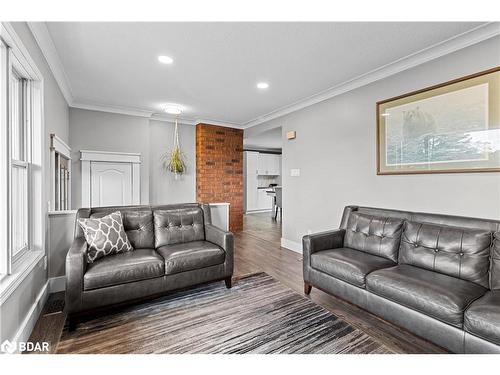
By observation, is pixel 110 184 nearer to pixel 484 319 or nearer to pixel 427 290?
pixel 427 290

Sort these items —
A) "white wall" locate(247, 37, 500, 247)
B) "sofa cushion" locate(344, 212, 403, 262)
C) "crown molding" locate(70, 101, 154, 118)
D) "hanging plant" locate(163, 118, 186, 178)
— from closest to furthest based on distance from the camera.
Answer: "white wall" locate(247, 37, 500, 247), "sofa cushion" locate(344, 212, 403, 262), "crown molding" locate(70, 101, 154, 118), "hanging plant" locate(163, 118, 186, 178)

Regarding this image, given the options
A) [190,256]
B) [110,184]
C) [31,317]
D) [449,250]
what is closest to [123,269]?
[190,256]

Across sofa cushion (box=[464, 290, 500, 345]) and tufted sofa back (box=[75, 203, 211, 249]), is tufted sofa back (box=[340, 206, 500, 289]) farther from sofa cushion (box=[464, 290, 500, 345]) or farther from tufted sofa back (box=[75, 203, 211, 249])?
tufted sofa back (box=[75, 203, 211, 249])

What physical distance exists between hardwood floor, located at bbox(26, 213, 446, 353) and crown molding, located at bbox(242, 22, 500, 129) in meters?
2.54

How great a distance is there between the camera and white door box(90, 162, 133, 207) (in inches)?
173

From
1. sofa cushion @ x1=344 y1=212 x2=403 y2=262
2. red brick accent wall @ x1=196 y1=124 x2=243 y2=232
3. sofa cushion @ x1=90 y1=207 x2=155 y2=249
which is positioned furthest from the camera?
red brick accent wall @ x1=196 y1=124 x2=243 y2=232

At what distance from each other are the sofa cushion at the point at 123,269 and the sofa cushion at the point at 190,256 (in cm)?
9

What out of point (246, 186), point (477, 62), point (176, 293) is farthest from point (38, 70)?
point (246, 186)

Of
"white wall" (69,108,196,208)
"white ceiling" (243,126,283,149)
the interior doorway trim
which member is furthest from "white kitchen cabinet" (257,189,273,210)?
the interior doorway trim

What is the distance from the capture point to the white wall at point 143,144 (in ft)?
14.0

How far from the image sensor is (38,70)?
221 cm

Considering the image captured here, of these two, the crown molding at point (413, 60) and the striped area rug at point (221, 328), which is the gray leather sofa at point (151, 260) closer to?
the striped area rug at point (221, 328)

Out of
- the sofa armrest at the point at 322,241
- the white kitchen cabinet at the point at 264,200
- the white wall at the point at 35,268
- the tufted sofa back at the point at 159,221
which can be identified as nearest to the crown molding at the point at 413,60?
the sofa armrest at the point at 322,241

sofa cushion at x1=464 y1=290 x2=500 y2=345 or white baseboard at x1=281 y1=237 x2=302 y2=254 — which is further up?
sofa cushion at x1=464 y1=290 x2=500 y2=345
